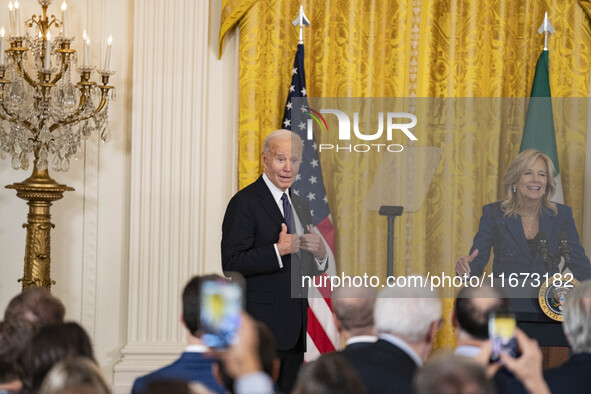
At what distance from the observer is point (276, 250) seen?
14.2 ft

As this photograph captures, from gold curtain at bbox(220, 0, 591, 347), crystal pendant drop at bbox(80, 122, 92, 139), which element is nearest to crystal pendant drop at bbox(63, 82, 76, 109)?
crystal pendant drop at bbox(80, 122, 92, 139)

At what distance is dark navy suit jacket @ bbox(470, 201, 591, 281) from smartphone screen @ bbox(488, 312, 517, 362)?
2123 mm

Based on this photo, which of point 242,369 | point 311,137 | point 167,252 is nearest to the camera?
point 242,369

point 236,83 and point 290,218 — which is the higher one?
point 236,83

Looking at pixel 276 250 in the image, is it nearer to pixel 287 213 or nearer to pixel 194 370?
pixel 287 213

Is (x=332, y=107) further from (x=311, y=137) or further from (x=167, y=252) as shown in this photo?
(x=167, y=252)

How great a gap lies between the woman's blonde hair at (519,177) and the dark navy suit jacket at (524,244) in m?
0.03

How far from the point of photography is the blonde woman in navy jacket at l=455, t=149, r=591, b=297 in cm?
451

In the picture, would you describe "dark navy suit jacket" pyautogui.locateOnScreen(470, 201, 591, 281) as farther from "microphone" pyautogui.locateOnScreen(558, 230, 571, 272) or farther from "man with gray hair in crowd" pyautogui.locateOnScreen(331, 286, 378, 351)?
"man with gray hair in crowd" pyautogui.locateOnScreen(331, 286, 378, 351)

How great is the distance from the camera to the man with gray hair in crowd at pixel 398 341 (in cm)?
229

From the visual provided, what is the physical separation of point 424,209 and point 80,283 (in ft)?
7.77

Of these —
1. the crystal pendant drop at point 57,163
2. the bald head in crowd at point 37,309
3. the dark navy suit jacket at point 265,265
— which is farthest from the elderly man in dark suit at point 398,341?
the crystal pendant drop at point 57,163

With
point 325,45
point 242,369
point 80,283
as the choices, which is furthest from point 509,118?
point 242,369

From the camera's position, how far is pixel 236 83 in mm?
5645
